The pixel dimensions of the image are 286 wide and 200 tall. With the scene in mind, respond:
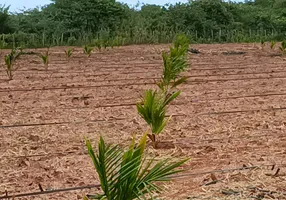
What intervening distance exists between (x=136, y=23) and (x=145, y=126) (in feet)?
63.7

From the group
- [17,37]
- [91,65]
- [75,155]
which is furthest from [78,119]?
[17,37]

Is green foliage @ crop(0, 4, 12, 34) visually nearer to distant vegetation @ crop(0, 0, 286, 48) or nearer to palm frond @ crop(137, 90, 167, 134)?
distant vegetation @ crop(0, 0, 286, 48)

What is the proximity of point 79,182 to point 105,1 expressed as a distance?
71.4ft

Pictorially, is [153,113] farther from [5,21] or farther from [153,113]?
[5,21]

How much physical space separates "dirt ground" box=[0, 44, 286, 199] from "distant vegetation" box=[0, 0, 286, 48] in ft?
37.0

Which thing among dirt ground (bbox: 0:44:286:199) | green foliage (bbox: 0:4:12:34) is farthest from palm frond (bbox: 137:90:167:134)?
green foliage (bbox: 0:4:12:34)

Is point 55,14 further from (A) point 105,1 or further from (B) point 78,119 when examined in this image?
(B) point 78,119

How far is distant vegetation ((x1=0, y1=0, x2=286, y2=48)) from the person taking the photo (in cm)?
2152

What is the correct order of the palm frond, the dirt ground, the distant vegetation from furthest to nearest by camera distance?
the distant vegetation → the palm frond → the dirt ground

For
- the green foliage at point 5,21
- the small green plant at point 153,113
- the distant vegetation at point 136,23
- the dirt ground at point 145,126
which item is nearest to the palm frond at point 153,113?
the small green plant at point 153,113

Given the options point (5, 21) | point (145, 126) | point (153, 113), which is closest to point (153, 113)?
point (153, 113)

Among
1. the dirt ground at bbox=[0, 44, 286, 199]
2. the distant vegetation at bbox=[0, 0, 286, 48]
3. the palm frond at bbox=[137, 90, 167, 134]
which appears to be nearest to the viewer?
the dirt ground at bbox=[0, 44, 286, 199]

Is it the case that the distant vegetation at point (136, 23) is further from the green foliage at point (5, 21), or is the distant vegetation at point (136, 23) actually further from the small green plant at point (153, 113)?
the small green plant at point (153, 113)

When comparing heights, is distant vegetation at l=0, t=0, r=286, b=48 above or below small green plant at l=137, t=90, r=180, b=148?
above
